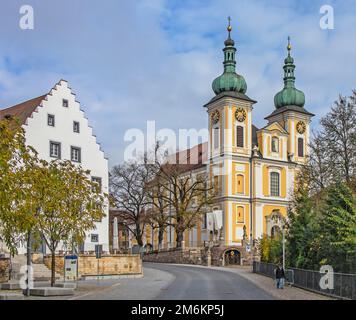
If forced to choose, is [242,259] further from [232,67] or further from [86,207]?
[86,207]

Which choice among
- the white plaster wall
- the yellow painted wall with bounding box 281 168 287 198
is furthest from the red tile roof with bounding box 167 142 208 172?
the white plaster wall

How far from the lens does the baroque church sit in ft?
247

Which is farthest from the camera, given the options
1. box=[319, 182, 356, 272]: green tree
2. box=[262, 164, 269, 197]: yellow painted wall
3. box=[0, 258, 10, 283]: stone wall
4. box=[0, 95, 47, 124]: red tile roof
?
box=[262, 164, 269, 197]: yellow painted wall

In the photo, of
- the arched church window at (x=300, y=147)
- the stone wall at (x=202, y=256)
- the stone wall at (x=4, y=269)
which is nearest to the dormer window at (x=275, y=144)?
the arched church window at (x=300, y=147)

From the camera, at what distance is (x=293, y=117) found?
3310 inches

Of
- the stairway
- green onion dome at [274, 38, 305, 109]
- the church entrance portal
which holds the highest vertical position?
green onion dome at [274, 38, 305, 109]

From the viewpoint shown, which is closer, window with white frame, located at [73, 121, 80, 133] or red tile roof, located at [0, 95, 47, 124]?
red tile roof, located at [0, 95, 47, 124]

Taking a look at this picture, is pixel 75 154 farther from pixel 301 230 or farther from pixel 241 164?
pixel 241 164

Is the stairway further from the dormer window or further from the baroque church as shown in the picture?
the dormer window

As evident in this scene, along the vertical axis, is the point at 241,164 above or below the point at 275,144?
below

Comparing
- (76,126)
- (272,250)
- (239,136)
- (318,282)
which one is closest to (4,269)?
(318,282)

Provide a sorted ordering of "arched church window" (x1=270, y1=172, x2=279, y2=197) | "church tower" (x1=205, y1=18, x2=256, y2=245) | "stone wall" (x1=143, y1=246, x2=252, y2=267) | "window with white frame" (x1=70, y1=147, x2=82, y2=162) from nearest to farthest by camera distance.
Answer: "window with white frame" (x1=70, y1=147, x2=82, y2=162) → "stone wall" (x1=143, y1=246, x2=252, y2=267) → "church tower" (x1=205, y1=18, x2=256, y2=245) → "arched church window" (x1=270, y1=172, x2=279, y2=197)

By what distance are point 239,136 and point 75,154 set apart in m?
33.4
